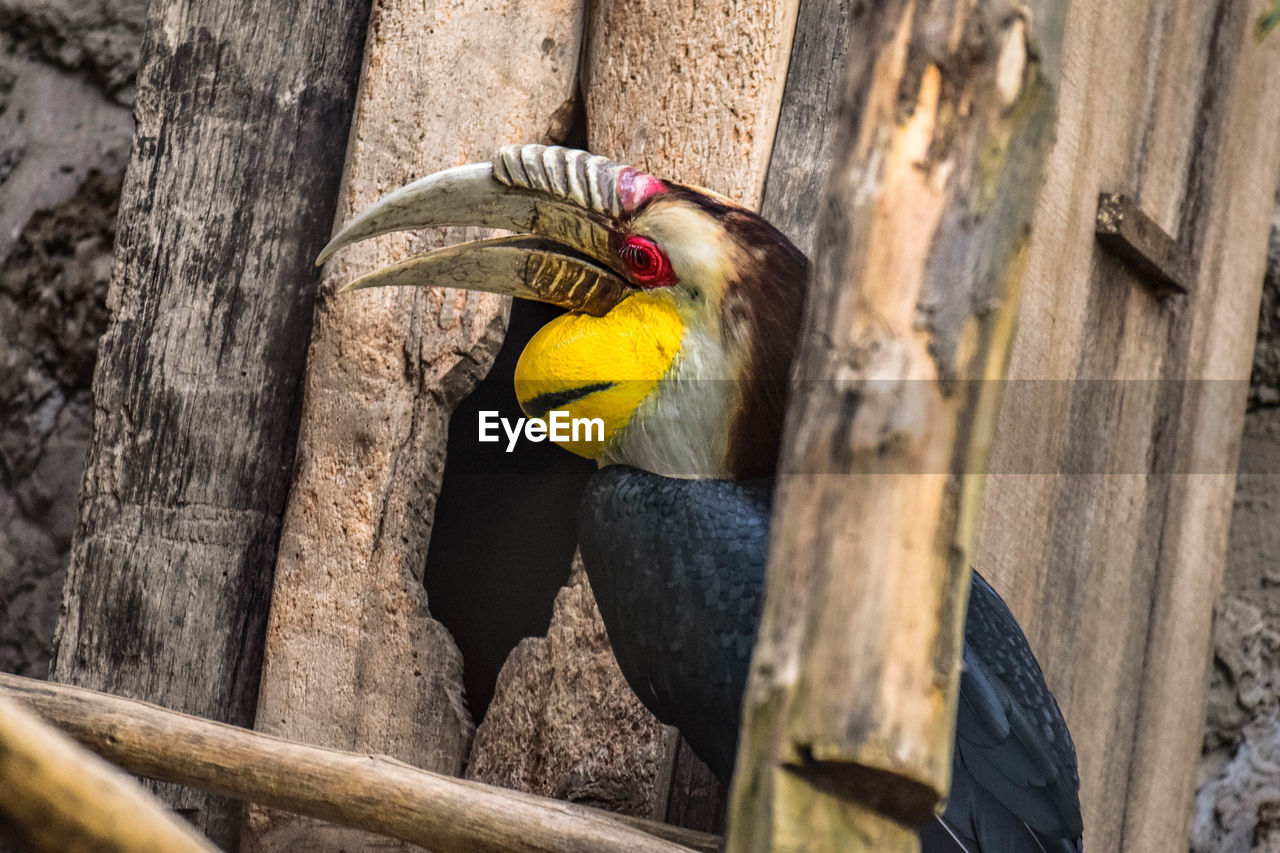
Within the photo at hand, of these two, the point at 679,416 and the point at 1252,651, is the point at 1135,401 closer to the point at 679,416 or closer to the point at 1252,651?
the point at 1252,651

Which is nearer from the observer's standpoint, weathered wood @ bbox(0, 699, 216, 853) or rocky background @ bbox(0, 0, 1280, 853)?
weathered wood @ bbox(0, 699, 216, 853)

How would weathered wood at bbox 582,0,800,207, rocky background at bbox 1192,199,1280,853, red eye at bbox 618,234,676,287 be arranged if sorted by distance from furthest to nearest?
1. rocky background at bbox 1192,199,1280,853
2. weathered wood at bbox 582,0,800,207
3. red eye at bbox 618,234,676,287

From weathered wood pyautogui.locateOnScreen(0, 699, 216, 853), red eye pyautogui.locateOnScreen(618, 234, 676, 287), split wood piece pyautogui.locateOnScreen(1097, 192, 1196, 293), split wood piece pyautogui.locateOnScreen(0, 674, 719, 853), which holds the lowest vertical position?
split wood piece pyautogui.locateOnScreen(0, 674, 719, 853)

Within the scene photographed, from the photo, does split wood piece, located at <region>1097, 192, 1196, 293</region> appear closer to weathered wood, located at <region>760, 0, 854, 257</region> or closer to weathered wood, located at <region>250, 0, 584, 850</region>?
weathered wood, located at <region>760, 0, 854, 257</region>

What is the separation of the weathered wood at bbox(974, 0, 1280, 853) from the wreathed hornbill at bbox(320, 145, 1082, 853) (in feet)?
1.13

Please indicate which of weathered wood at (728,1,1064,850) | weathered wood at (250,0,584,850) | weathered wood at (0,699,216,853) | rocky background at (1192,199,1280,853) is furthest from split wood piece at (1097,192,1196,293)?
weathered wood at (0,699,216,853)

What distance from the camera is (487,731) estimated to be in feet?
5.08

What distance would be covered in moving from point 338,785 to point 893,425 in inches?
26.7

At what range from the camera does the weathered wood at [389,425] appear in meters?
1.58

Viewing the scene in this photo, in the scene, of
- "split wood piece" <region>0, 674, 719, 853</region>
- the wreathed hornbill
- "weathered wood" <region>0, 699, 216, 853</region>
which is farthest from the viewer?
the wreathed hornbill

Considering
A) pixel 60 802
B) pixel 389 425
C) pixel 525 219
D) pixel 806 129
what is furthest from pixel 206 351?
pixel 60 802

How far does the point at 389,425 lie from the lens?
1.62m

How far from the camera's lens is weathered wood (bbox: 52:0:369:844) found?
1.69 m

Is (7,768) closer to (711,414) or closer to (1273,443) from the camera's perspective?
(711,414)
